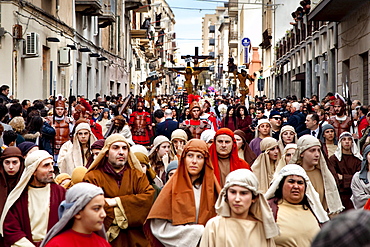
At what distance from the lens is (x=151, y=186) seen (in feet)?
21.9

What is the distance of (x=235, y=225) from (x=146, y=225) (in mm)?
1273

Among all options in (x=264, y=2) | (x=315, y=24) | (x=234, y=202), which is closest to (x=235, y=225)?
(x=234, y=202)

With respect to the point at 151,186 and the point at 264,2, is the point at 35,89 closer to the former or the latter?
the point at 151,186

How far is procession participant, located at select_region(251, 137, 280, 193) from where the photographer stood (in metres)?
9.45

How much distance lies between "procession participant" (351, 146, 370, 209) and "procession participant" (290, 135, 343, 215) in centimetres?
91

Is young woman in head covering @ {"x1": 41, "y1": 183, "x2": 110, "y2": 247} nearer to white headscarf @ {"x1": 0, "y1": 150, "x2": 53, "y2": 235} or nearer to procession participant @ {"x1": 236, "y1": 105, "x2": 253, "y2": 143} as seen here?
white headscarf @ {"x1": 0, "y1": 150, "x2": 53, "y2": 235}

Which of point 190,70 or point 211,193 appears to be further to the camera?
point 190,70

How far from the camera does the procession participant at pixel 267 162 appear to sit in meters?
9.45

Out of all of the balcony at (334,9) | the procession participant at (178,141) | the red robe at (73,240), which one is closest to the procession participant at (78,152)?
the procession participant at (178,141)

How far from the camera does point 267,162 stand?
31.6 feet

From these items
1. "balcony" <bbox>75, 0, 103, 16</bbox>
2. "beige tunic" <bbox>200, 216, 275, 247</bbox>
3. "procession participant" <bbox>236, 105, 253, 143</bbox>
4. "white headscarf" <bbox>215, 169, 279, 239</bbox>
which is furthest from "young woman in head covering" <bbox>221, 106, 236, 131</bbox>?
"balcony" <bbox>75, 0, 103, 16</bbox>

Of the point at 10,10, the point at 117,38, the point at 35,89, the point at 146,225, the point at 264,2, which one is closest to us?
the point at 146,225

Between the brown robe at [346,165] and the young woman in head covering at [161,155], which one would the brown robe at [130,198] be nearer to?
the young woman in head covering at [161,155]

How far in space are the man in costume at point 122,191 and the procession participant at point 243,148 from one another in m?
4.18
